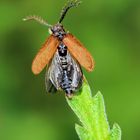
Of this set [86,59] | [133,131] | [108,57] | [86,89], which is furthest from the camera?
[108,57]

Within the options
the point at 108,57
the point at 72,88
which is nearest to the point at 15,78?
the point at 108,57

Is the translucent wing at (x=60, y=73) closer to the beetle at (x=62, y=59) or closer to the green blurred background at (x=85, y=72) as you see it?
the beetle at (x=62, y=59)

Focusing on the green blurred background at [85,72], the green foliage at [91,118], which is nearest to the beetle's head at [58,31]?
the green foliage at [91,118]

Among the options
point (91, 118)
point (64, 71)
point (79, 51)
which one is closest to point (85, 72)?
point (64, 71)

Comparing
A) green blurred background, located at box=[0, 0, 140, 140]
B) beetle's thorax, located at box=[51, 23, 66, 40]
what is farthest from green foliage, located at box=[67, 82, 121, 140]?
green blurred background, located at box=[0, 0, 140, 140]

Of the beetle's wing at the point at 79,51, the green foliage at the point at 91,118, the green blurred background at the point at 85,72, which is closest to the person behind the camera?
the green foliage at the point at 91,118

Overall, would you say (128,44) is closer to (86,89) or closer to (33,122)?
(33,122)

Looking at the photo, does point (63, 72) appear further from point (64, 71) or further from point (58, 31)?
point (58, 31)
